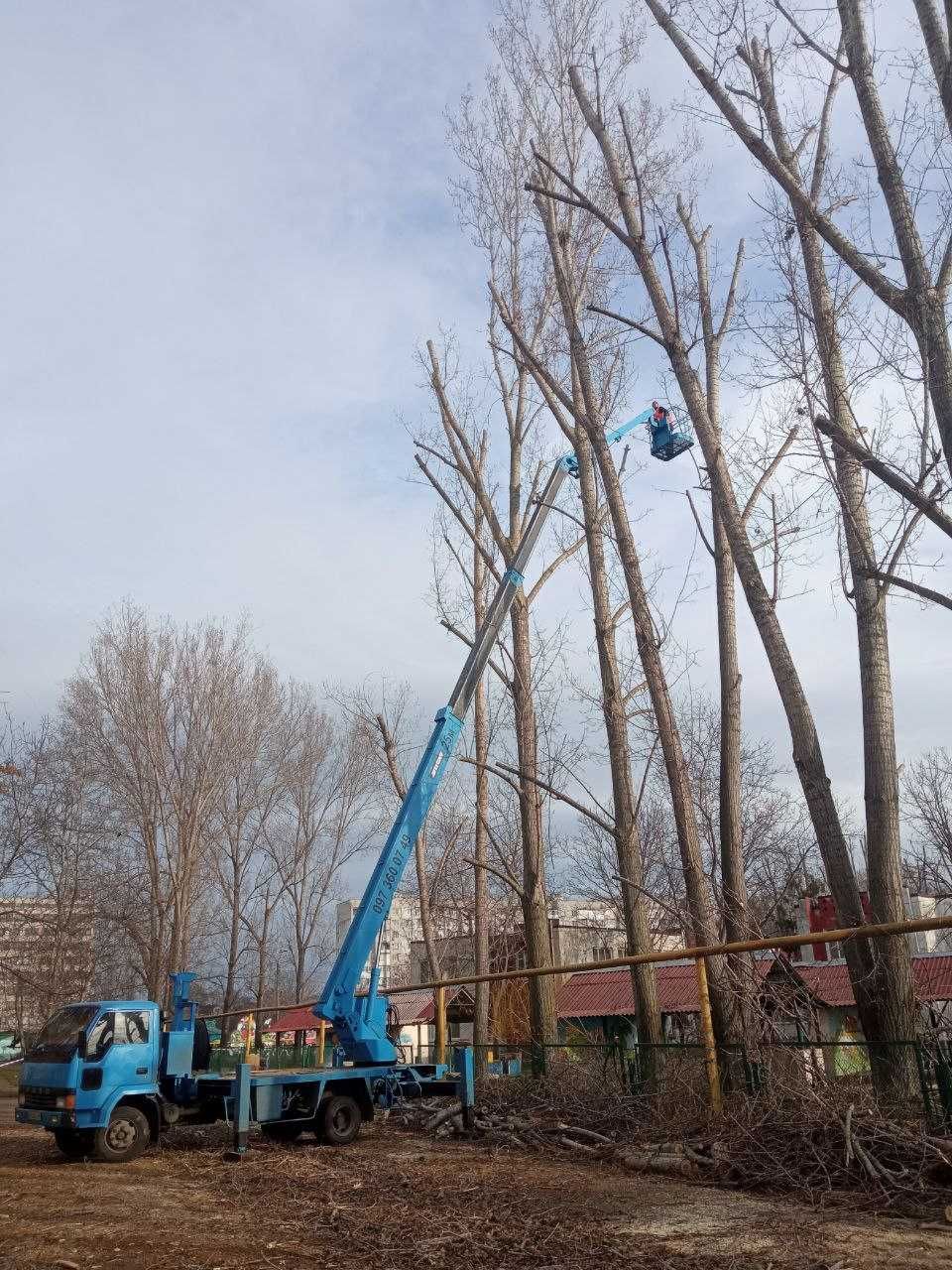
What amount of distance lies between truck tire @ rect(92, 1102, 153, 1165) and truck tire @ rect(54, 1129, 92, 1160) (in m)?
0.15

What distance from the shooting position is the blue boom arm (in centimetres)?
1156

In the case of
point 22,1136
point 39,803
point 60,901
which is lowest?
point 22,1136

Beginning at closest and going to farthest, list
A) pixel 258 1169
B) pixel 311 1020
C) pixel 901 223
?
pixel 901 223 < pixel 258 1169 < pixel 311 1020

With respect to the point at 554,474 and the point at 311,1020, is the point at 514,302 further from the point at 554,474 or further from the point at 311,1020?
the point at 311,1020

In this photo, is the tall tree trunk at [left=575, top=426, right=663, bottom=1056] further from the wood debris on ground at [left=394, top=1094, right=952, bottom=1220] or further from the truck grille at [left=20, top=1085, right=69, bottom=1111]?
the truck grille at [left=20, top=1085, right=69, bottom=1111]

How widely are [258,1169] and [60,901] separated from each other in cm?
2172

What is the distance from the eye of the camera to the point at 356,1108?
1134 centimetres

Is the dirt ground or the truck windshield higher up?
the truck windshield

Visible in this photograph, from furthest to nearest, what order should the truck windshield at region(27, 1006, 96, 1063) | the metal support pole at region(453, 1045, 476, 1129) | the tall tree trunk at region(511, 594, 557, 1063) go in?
the tall tree trunk at region(511, 594, 557, 1063) < the metal support pole at region(453, 1045, 476, 1129) < the truck windshield at region(27, 1006, 96, 1063)

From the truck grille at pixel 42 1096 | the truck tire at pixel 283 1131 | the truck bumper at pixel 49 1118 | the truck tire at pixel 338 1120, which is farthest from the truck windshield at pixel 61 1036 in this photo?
the truck tire at pixel 338 1120

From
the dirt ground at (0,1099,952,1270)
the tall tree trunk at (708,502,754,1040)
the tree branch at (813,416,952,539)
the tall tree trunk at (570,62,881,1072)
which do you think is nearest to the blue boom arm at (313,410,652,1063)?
the dirt ground at (0,1099,952,1270)

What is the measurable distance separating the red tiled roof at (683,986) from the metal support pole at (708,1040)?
60cm

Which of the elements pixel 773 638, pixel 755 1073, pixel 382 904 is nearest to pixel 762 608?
pixel 773 638

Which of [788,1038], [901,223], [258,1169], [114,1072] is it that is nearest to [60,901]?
[114,1072]
